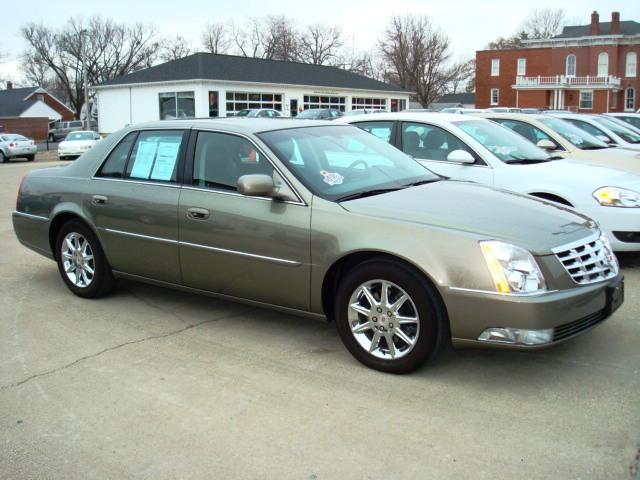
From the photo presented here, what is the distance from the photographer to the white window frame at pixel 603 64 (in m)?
71.4

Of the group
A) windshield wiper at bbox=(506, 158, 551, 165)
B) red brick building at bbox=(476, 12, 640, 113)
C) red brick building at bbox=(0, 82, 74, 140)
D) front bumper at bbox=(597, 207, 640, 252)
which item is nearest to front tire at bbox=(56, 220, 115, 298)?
windshield wiper at bbox=(506, 158, 551, 165)

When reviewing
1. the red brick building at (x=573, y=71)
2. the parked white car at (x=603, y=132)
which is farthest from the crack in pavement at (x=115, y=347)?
the red brick building at (x=573, y=71)

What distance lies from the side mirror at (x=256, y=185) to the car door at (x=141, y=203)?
83cm

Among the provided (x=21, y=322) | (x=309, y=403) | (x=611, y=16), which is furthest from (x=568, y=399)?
(x=611, y=16)

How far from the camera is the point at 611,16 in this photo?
72.7 m

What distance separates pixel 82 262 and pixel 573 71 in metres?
76.3

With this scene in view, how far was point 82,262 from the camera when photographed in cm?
600

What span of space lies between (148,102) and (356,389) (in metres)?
43.9

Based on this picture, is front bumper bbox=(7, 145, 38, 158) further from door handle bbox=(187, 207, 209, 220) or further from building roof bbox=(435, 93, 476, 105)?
building roof bbox=(435, 93, 476, 105)

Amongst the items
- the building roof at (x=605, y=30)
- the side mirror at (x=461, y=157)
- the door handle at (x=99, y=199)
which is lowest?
the door handle at (x=99, y=199)

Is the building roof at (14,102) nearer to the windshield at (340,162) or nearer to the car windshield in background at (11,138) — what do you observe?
the car windshield in background at (11,138)

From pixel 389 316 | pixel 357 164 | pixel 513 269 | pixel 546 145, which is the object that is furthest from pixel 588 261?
pixel 546 145

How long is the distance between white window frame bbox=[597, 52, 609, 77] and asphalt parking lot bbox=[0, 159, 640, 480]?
73.9 meters

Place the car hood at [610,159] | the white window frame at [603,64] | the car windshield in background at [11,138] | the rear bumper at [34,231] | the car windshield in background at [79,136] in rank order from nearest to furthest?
the rear bumper at [34,231] → the car hood at [610,159] → the car windshield in background at [11,138] → the car windshield in background at [79,136] → the white window frame at [603,64]
